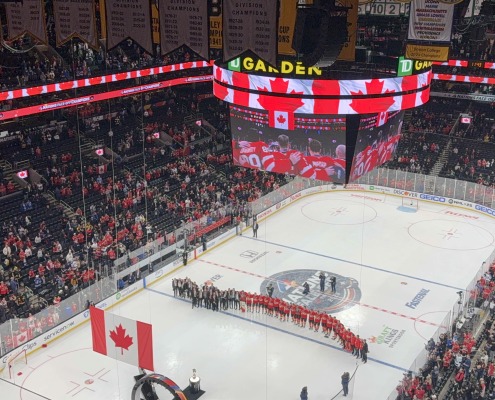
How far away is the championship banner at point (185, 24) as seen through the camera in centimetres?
1231

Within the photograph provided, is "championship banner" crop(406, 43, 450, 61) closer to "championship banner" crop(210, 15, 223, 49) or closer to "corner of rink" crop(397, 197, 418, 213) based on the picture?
"championship banner" crop(210, 15, 223, 49)

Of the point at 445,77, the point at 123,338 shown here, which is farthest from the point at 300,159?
the point at 445,77

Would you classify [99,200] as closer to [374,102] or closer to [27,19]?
[27,19]

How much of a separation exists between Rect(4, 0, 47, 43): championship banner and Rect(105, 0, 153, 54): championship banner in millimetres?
1693

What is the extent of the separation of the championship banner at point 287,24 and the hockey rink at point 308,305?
9165 mm

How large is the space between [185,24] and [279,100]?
419 cm

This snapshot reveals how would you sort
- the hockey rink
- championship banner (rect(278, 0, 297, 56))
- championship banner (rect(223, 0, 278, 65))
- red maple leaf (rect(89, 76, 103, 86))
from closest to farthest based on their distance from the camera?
championship banner (rect(223, 0, 278, 65)) → championship banner (rect(278, 0, 297, 56)) → the hockey rink → red maple leaf (rect(89, 76, 103, 86))

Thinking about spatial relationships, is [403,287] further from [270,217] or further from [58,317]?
[58,317]

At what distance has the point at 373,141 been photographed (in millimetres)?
17469

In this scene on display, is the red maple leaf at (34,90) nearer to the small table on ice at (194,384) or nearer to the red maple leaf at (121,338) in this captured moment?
the small table on ice at (194,384)

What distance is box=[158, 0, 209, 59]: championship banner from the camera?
40.4ft

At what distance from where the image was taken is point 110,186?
95.6ft

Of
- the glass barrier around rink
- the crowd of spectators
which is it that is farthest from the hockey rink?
the crowd of spectators

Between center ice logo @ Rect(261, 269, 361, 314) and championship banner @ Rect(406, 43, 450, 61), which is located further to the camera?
center ice logo @ Rect(261, 269, 361, 314)
